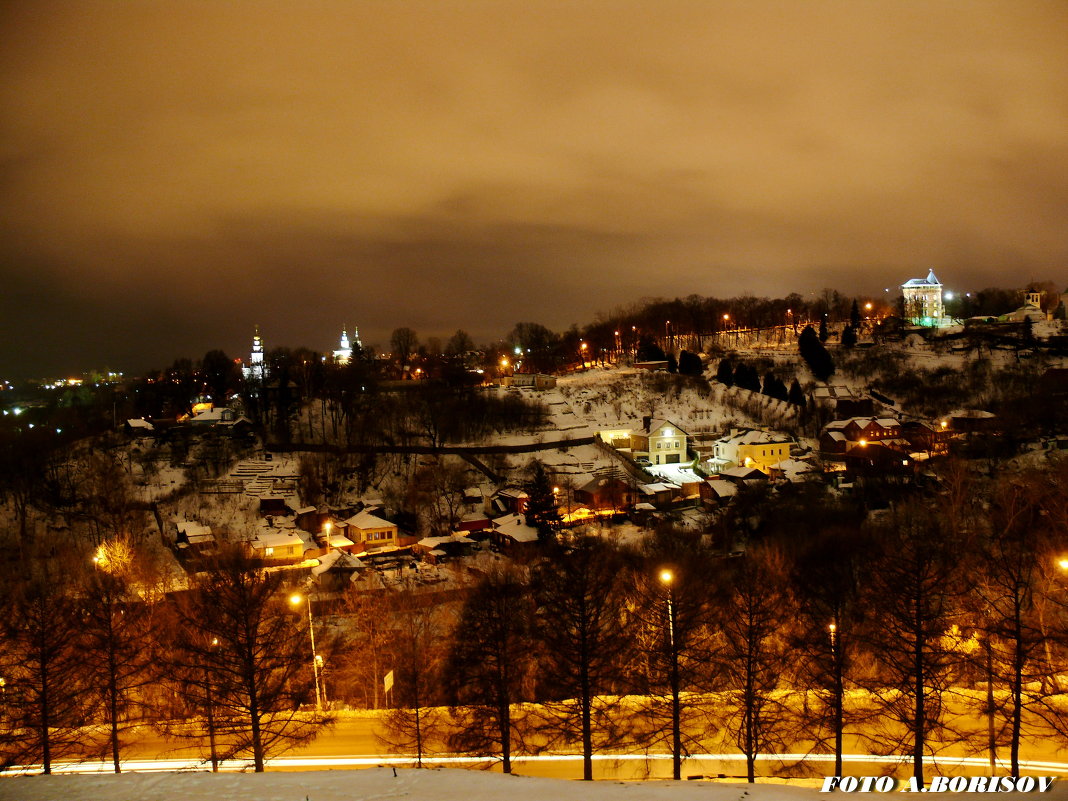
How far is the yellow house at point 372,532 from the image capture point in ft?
126

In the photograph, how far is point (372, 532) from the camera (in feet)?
126

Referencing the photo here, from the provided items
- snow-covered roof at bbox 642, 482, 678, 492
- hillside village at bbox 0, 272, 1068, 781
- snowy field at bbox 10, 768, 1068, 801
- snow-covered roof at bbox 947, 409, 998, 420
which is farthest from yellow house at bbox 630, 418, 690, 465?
snowy field at bbox 10, 768, 1068, 801

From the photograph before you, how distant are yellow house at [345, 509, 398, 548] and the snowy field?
1054 inches

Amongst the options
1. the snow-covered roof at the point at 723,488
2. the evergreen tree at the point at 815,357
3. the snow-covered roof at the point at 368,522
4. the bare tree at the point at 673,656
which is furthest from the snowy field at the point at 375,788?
the evergreen tree at the point at 815,357

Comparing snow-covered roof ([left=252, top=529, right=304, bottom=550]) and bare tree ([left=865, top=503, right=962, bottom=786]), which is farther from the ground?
bare tree ([left=865, top=503, right=962, bottom=786])

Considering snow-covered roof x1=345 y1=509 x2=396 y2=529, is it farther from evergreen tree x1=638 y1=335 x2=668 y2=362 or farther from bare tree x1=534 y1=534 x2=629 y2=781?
evergreen tree x1=638 y1=335 x2=668 y2=362

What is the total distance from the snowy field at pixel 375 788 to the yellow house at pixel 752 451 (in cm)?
3604

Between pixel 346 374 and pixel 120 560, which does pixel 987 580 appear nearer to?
pixel 120 560

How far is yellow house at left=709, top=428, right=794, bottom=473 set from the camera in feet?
152

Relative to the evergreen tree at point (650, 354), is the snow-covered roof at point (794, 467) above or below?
below

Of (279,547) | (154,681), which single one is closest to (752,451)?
(279,547)

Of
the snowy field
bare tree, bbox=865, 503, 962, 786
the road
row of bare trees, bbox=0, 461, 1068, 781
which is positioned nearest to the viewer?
the snowy field

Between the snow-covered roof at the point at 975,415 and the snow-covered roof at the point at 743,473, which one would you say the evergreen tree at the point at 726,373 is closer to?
the snow-covered roof at the point at 975,415

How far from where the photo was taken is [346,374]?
61.5 m
